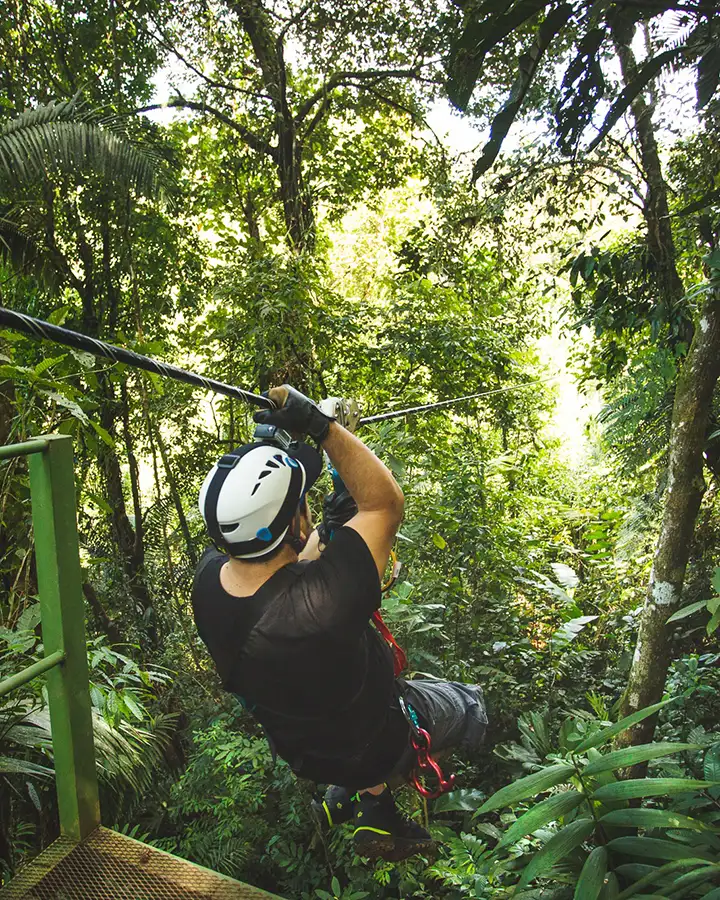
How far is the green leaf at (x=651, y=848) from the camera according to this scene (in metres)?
1.88

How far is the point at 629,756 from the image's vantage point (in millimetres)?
1979

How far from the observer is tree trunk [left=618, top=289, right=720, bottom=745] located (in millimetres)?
3133

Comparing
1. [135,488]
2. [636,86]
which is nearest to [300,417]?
[636,86]

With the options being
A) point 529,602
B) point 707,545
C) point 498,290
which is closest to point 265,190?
point 498,290

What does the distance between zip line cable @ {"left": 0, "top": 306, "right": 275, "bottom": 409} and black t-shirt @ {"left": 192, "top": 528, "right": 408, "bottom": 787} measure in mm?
574

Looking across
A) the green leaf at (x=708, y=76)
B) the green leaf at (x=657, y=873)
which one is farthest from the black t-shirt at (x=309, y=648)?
the green leaf at (x=708, y=76)

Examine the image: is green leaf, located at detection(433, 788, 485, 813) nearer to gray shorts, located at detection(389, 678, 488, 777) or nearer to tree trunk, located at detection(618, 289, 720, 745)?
tree trunk, located at detection(618, 289, 720, 745)

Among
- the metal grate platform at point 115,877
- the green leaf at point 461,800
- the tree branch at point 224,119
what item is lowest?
the green leaf at point 461,800

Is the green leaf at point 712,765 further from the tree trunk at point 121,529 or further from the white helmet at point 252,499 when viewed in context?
the tree trunk at point 121,529

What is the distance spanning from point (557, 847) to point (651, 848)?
28 centimetres

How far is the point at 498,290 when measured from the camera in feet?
20.8

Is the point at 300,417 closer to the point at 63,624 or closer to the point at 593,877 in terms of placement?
the point at 63,624

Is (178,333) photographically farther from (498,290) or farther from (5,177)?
(498,290)

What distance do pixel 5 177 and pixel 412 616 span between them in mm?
4597
